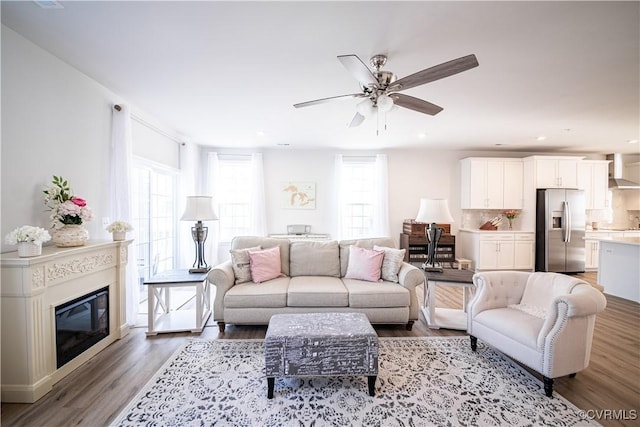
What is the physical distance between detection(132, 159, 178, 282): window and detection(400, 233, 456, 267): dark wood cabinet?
14.8ft

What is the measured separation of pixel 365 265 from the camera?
10.5ft

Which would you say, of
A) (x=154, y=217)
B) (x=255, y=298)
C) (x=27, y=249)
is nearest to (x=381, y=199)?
(x=255, y=298)

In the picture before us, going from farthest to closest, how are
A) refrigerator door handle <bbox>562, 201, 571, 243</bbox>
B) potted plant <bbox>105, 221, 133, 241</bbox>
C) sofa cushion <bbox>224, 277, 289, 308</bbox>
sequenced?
refrigerator door handle <bbox>562, 201, 571, 243</bbox>, sofa cushion <bbox>224, 277, 289, 308</bbox>, potted plant <bbox>105, 221, 133, 241</bbox>

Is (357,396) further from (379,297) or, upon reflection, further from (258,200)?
(258,200)

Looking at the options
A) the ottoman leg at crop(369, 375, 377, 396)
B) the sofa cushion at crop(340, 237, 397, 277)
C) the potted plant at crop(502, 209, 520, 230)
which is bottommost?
the ottoman leg at crop(369, 375, 377, 396)

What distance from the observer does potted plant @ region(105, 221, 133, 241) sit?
2658mm

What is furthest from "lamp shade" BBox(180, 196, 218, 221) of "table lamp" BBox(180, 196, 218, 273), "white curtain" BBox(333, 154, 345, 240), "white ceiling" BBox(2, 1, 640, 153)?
"white curtain" BBox(333, 154, 345, 240)

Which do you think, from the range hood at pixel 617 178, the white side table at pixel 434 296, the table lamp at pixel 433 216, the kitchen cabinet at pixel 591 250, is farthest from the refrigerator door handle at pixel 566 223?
the table lamp at pixel 433 216

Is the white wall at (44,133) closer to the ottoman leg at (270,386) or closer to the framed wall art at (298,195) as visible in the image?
the ottoman leg at (270,386)

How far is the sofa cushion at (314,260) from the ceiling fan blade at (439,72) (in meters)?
2.09

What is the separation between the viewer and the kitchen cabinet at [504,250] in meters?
5.39

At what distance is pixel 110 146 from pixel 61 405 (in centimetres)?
247

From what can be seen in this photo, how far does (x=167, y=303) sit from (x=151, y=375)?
120cm

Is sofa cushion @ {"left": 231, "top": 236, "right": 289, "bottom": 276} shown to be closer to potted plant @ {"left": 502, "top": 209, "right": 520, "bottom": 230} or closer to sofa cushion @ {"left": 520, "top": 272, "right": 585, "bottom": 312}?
sofa cushion @ {"left": 520, "top": 272, "right": 585, "bottom": 312}
